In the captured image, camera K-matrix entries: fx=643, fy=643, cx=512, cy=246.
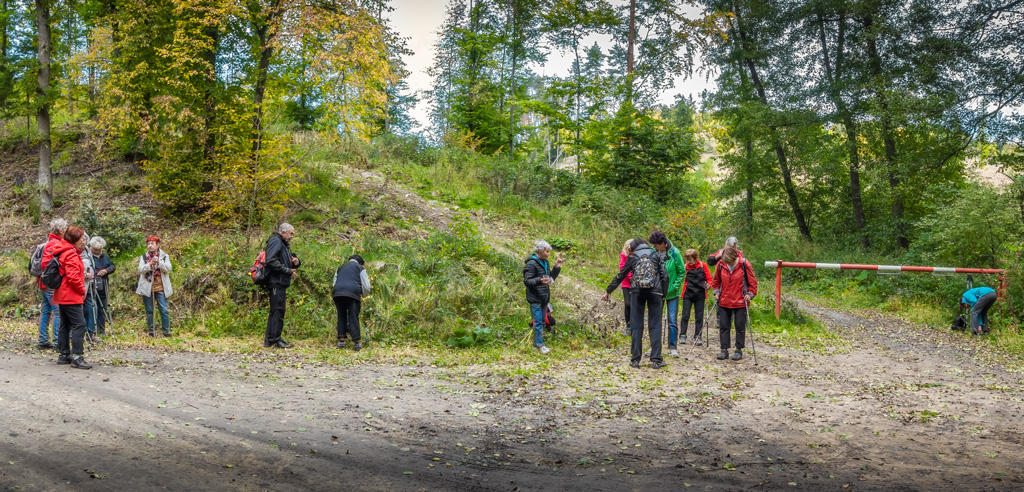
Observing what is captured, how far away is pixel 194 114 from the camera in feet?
51.4

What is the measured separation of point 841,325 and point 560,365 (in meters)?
8.27

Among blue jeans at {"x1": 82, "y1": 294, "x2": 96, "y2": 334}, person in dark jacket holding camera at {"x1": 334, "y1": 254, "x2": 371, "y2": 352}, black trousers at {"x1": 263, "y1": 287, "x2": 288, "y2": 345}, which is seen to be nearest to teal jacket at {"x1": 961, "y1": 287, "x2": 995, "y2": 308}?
person in dark jacket holding camera at {"x1": 334, "y1": 254, "x2": 371, "y2": 352}

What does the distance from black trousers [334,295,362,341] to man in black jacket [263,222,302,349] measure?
88cm

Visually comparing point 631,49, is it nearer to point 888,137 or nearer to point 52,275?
point 888,137

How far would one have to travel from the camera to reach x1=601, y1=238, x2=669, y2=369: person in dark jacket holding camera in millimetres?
8938

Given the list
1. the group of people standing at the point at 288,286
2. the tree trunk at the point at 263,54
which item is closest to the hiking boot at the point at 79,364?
the group of people standing at the point at 288,286

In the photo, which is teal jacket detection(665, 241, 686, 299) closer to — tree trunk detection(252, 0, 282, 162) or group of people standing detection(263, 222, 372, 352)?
group of people standing detection(263, 222, 372, 352)

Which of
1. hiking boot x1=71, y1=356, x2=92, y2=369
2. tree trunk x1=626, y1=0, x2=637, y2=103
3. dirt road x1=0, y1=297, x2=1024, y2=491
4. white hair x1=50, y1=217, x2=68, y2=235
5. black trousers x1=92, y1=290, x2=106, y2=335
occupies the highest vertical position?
tree trunk x1=626, y1=0, x2=637, y2=103

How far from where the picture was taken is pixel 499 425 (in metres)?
6.39

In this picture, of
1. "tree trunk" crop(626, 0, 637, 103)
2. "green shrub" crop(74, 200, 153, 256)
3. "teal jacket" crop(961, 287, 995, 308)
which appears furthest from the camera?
"tree trunk" crop(626, 0, 637, 103)

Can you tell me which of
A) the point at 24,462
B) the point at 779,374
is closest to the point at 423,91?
the point at 779,374

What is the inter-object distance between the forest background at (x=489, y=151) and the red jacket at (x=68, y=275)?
12.2ft

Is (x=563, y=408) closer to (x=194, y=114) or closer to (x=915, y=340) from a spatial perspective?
(x=915, y=340)

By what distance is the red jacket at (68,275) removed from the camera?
8.21 m
